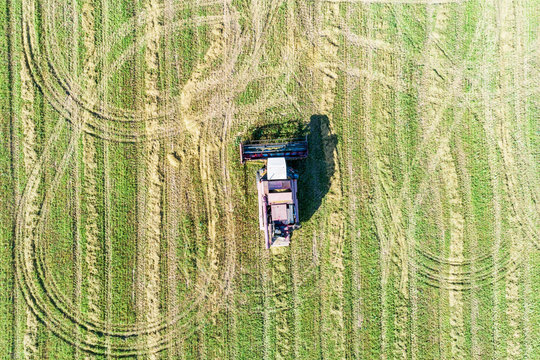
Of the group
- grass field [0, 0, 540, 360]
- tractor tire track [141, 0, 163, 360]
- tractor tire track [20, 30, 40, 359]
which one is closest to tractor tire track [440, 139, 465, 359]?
grass field [0, 0, 540, 360]

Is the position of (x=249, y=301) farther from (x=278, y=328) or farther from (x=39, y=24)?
(x=39, y=24)

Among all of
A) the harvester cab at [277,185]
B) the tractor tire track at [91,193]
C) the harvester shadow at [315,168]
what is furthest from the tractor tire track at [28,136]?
the harvester shadow at [315,168]

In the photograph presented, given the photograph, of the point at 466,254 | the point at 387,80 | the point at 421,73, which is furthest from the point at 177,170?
the point at 466,254

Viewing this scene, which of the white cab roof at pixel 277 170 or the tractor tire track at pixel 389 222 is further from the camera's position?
the tractor tire track at pixel 389 222

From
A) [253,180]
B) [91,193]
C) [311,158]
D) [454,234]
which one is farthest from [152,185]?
[454,234]

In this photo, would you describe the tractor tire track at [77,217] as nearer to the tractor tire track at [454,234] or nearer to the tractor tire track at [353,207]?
the tractor tire track at [353,207]

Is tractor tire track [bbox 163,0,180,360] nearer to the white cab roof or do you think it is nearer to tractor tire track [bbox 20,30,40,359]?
the white cab roof

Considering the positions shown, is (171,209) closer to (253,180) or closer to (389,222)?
(253,180)
